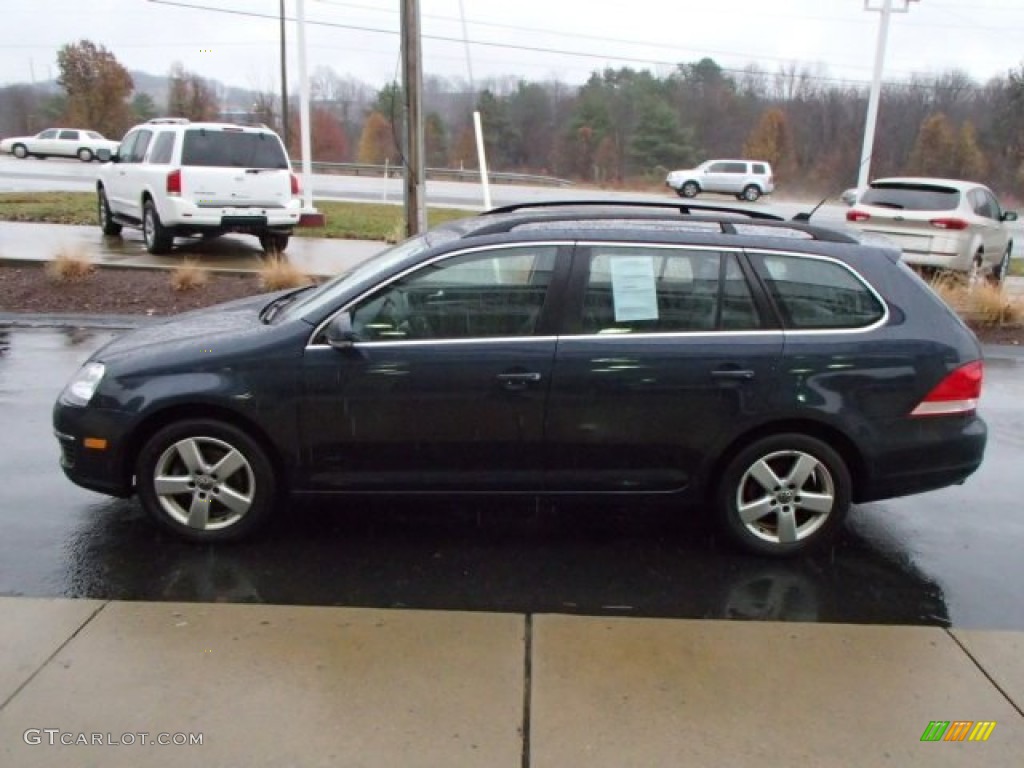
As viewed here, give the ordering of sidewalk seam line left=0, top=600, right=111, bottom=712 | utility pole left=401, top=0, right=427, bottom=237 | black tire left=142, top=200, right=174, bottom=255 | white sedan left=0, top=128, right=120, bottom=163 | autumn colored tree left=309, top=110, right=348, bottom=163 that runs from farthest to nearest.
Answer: autumn colored tree left=309, top=110, right=348, bottom=163 < white sedan left=0, top=128, right=120, bottom=163 < black tire left=142, top=200, right=174, bottom=255 < utility pole left=401, top=0, right=427, bottom=237 < sidewalk seam line left=0, top=600, right=111, bottom=712

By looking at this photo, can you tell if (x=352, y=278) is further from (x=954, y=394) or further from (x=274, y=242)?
(x=274, y=242)

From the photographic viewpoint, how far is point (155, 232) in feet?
42.5

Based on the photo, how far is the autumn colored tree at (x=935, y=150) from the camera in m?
55.4

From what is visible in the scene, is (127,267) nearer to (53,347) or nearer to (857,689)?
(53,347)

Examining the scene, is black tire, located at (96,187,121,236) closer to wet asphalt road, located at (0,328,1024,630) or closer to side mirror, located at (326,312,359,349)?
wet asphalt road, located at (0,328,1024,630)

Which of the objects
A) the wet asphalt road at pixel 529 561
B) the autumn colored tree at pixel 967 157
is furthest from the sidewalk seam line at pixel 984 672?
the autumn colored tree at pixel 967 157

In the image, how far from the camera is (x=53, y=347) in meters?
8.20

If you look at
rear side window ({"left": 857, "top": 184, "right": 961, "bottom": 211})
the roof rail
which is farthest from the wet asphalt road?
rear side window ({"left": 857, "top": 184, "right": 961, "bottom": 211})

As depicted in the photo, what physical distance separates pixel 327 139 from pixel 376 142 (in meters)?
5.67

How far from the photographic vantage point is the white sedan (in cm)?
4384

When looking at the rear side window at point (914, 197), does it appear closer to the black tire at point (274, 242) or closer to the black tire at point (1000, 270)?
the black tire at point (1000, 270)

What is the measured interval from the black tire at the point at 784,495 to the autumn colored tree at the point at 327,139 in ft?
208

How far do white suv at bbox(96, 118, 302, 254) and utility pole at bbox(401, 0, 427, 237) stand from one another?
330 centimetres

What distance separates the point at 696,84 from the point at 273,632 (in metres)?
70.8
